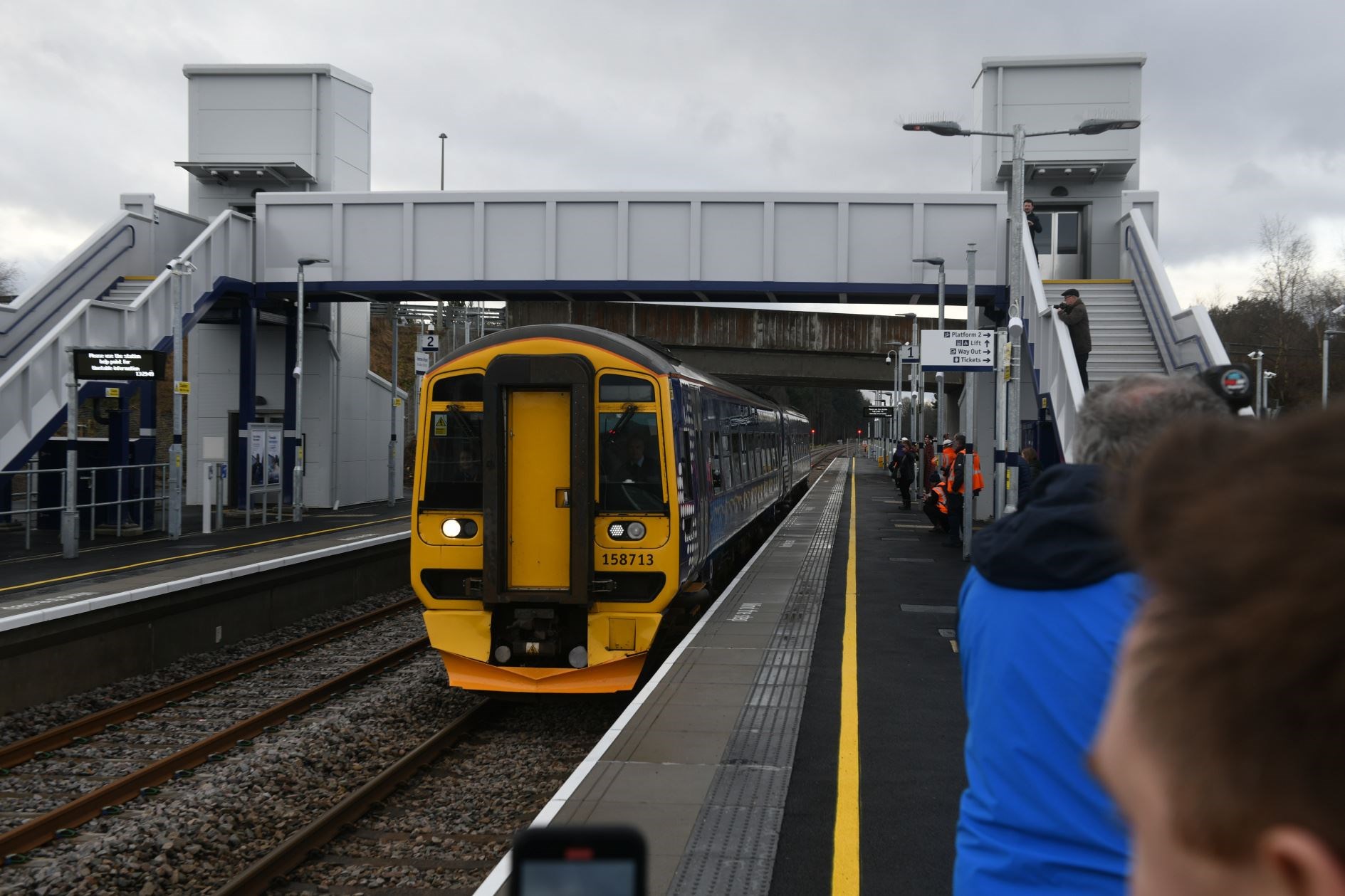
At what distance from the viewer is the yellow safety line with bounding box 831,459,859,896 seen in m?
5.02

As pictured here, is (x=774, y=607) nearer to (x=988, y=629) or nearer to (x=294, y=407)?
(x=988, y=629)

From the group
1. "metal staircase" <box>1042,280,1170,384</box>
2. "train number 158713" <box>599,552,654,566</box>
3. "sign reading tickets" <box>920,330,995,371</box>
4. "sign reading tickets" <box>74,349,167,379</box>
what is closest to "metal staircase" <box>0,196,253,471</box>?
"sign reading tickets" <box>74,349,167,379</box>

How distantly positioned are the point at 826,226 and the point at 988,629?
22.8 m

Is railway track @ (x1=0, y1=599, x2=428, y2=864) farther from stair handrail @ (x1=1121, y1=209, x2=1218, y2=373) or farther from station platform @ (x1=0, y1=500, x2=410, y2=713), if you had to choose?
stair handrail @ (x1=1121, y1=209, x2=1218, y2=373)

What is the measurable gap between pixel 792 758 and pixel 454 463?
4.47 metres

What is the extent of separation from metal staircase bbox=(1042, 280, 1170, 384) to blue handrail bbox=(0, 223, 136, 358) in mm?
18490

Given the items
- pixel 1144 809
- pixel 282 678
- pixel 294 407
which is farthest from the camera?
pixel 294 407

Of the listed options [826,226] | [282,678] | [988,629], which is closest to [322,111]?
[826,226]

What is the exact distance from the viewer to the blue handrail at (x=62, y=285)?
68.9ft

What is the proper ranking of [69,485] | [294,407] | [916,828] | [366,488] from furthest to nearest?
[366,488]
[294,407]
[69,485]
[916,828]

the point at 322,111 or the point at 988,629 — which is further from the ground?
the point at 322,111

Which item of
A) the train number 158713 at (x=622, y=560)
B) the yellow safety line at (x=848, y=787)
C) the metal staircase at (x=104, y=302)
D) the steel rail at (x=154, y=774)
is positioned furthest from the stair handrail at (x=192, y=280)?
the yellow safety line at (x=848, y=787)

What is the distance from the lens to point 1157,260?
18016mm

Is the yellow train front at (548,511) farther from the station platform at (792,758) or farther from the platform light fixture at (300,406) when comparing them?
the platform light fixture at (300,406)
